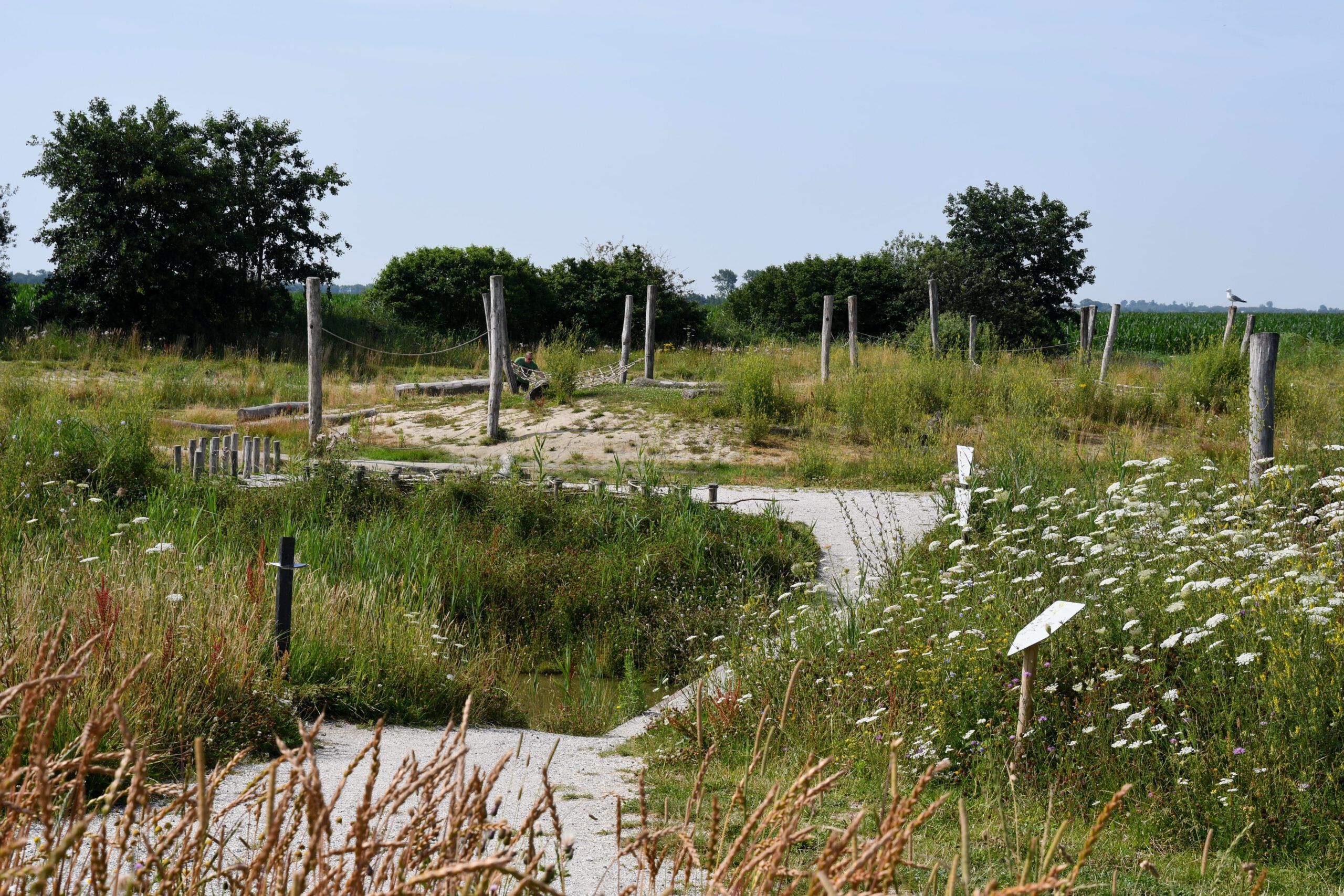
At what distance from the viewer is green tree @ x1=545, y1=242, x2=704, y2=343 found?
2798cm

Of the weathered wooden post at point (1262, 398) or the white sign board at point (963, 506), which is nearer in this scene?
the white sign board at point (963, 506)

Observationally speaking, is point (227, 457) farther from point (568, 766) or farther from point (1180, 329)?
point (1180, 329)

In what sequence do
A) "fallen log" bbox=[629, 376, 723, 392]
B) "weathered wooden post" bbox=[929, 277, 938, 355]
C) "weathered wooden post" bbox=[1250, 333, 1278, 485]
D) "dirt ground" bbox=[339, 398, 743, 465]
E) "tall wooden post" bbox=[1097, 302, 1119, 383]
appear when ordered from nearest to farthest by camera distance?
"weathered wooden post" bbox=[1250, 333, 1278, 485]
"dirt ground" bbox=[339, 398, 743, 465]
"fallen log" bbox=[629, 376, 723, 392]
"tall wooden post" bbox=[1097, 302, 1119, 383]
"weathered wooden post" bbox=[929, 277, 938, 355]

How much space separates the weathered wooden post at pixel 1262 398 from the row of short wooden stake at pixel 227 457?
8.29 metres

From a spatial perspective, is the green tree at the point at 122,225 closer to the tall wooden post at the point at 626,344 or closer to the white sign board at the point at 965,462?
the tall wooden post at the point at 626,344

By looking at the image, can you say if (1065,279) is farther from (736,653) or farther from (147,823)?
(147,823)

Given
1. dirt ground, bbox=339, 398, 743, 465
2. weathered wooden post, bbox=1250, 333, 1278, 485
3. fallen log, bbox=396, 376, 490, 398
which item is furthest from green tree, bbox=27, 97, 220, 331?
weathered wooden post, bbox=1250, 333, 1278, 485

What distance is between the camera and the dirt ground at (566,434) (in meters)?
13.6

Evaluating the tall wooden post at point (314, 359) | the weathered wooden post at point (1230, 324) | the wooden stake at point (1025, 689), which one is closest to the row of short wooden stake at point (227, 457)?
the tall wooden post at point (314, 359)

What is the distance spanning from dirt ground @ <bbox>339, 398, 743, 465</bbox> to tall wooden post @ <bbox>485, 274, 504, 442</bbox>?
17 centimetres

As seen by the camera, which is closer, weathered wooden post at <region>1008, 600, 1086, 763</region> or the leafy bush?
weathered wooden post at <region>1008, 600, 1086, 763</region>

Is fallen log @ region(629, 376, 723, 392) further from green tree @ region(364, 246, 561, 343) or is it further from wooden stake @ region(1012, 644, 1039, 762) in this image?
wooden stake @ region(1012, 644, 1039, 762)

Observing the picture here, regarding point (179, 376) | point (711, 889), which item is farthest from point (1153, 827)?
point (179, 376)

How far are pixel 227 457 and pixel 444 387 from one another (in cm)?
863
